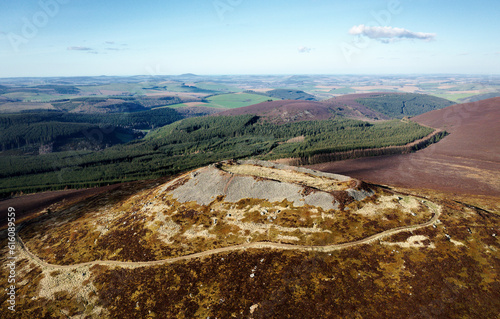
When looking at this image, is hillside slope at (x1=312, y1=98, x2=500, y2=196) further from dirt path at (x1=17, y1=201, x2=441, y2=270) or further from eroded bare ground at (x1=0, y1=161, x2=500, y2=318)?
dirt path at (x1=17, y1=201, x2=441, y2=270)

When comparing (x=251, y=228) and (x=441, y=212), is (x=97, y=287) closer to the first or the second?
(x=251, y=228)

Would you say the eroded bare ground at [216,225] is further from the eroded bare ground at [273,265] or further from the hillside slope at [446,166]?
the hillside slope at [446,166]

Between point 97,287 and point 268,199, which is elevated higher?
point 268,199

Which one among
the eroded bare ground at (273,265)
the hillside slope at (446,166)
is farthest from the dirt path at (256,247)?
the hillside slope at (446,166)

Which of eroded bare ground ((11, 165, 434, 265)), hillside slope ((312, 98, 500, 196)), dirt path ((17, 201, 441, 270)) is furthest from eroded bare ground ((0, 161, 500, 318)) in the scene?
hillside slope ((312, 98, 500, 196))

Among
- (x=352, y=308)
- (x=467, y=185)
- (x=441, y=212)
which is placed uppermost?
(x=441, y=212)

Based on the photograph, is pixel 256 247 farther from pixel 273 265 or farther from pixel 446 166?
pixel 446 166

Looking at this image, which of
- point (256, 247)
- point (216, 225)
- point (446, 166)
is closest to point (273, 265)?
point (256, 247)

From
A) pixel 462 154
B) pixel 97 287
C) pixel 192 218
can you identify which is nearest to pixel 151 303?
pixel 97 287
